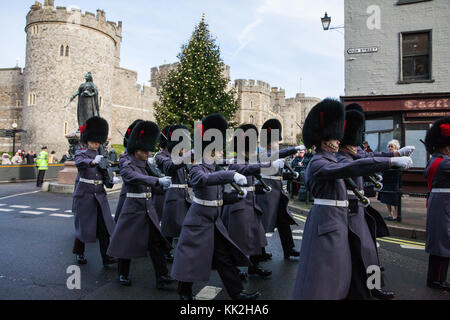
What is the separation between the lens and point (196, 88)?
83.7 ft

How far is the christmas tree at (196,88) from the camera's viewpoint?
25.3 m

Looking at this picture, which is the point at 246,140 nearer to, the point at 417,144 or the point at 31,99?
the point at 417,144

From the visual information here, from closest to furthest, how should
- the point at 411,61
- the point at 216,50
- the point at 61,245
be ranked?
the point at 61,245
the point at 411,61
the point at 216,50

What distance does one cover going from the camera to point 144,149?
200 inches

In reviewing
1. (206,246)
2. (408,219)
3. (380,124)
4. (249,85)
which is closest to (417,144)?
(380,124)

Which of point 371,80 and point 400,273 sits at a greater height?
point 371,80

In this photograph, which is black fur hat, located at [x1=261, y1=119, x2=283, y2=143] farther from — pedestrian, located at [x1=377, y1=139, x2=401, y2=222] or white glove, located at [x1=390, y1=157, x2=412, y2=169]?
white glove, located at [x1=390, y1=157, x2=412, y2=169]

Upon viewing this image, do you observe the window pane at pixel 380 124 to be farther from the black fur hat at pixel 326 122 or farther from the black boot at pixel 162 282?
the black boot at pixel 162 282

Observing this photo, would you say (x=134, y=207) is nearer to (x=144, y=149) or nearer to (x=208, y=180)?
(x=144, y=149)

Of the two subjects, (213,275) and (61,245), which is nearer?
(213,275)

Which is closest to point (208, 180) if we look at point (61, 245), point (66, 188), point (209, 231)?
point (209, 231)

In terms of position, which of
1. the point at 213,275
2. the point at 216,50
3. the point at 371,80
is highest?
the point at 216,50

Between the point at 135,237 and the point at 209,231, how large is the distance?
1.22 m

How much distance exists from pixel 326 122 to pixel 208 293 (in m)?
2.58
